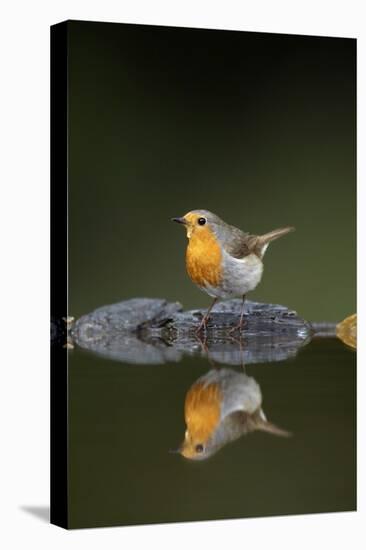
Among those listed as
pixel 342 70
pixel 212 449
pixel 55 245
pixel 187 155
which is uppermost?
pixel 342 70

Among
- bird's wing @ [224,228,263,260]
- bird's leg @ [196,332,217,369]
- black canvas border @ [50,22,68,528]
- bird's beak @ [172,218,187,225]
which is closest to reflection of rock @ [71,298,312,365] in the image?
bird's leg @ [196,332,217,369]

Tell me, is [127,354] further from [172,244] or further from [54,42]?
[54,42]

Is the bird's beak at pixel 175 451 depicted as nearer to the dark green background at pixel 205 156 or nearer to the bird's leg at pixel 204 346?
the bird's leg at pixel 204 346

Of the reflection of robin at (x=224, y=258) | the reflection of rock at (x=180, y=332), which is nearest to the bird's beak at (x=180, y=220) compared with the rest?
the reflection of robin at (x=224, y=258)

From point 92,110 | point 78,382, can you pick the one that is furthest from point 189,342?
point 92,110

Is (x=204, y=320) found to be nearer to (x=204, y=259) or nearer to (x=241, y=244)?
(x=204, y=259)

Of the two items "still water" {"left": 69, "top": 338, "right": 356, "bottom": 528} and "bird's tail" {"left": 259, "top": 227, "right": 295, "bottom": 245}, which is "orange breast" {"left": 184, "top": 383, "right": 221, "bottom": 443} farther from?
"bird's tail" {"left": 259, "top": 227, "right": 295, "bottom": 245}
